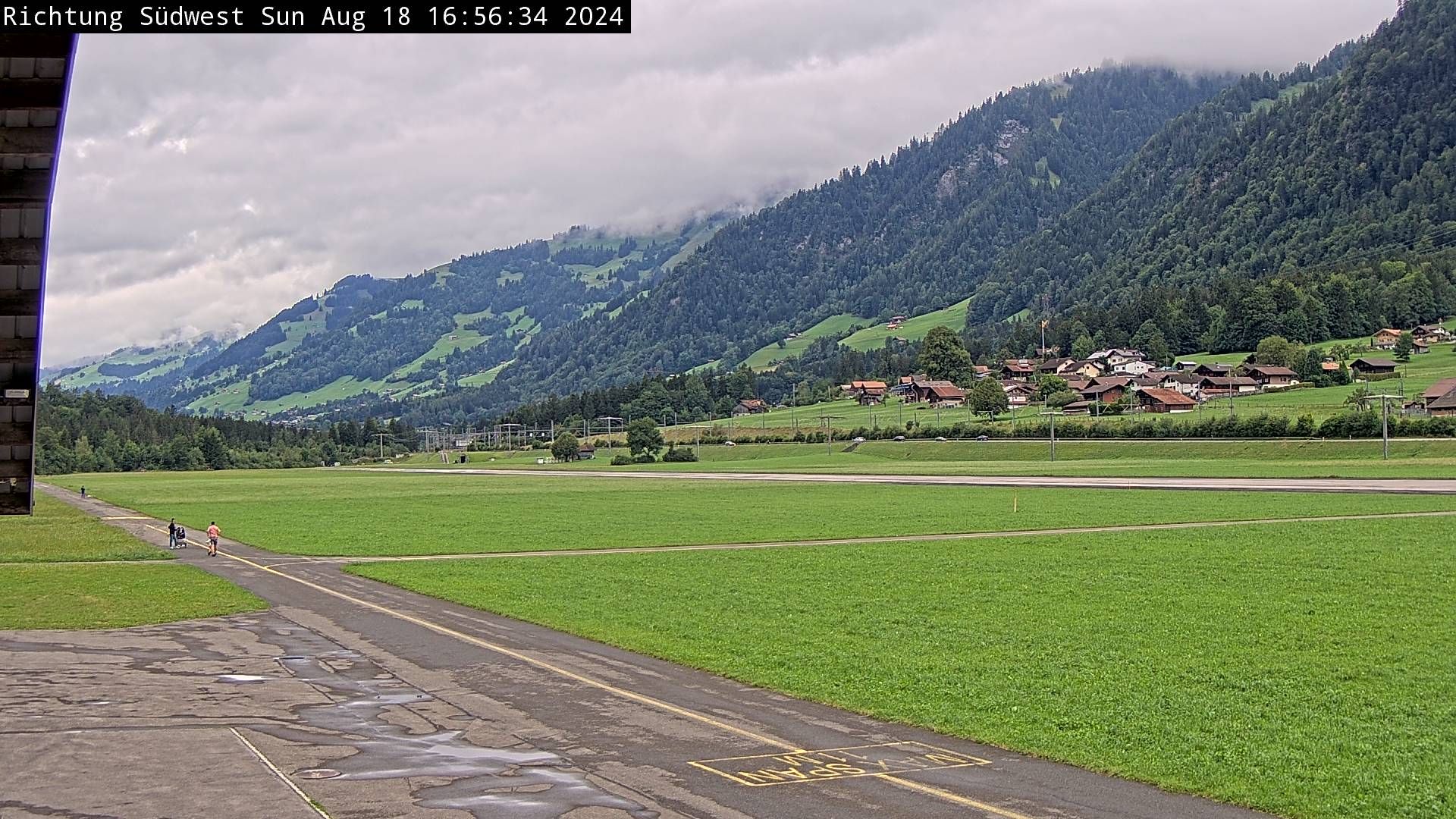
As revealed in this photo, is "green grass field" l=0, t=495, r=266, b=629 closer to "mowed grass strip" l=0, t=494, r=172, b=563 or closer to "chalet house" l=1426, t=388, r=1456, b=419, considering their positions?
"mowed grass strip" l=0, t=494, r=172, b=563

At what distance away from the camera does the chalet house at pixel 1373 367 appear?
6742 inches

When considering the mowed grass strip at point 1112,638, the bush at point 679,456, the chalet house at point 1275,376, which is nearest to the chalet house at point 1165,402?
the chalet house at point 1275,376

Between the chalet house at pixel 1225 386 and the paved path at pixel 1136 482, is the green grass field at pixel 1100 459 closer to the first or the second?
the paved path at pixel 1136 482

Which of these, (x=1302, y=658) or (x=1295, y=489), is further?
(x=1295, y=489)

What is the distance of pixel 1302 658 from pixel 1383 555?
59.1 ft

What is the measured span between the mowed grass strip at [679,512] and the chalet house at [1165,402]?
8799 cm

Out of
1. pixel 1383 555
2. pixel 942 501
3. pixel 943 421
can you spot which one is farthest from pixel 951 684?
pixel 943 421

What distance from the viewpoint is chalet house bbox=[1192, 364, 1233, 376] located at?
619ft

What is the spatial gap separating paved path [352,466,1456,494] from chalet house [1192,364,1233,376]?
96513 millimetres

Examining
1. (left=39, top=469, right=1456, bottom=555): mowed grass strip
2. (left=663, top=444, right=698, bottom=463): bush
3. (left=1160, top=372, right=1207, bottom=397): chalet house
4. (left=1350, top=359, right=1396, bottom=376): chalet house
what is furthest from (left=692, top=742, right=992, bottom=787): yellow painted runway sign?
(left=1160, top=372, right=1207, bottom=397): chalet house

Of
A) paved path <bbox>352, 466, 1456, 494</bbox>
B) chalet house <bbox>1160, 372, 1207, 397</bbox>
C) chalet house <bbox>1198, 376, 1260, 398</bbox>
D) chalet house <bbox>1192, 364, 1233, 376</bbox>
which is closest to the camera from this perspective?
paved path <bbox>352, 466, 1456, 494</bbox>

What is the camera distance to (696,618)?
29562 millimetres

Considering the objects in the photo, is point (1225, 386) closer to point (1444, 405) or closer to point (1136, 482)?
point (1444, 405)

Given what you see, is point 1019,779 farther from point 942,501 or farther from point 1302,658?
point 942,501
